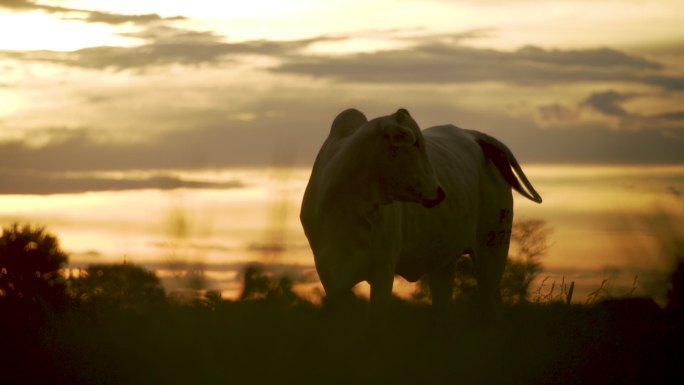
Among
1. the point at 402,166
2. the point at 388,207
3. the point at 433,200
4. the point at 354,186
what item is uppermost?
the point at 402,166

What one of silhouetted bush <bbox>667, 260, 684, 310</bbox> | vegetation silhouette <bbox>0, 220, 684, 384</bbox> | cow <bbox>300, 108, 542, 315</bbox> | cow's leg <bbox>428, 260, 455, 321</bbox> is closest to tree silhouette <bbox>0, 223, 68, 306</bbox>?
vegetation silhouette <bbox>0, 220, 684, 384</bbox>

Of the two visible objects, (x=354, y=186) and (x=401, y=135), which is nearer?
(x=401, y=135)

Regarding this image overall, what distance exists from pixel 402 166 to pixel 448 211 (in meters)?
2.42

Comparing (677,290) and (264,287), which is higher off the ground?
(264,287)

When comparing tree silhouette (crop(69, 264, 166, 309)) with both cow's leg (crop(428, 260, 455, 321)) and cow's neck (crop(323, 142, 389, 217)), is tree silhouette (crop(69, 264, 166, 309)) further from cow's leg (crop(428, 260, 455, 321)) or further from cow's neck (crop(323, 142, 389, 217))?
cow's leg (crop(428, 260, 455, 321))

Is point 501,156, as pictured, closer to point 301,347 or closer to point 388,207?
point 388,207

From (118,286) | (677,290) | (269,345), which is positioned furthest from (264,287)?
(677,290)

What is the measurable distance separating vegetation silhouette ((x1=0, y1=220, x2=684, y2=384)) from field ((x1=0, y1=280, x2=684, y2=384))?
0.04 ft

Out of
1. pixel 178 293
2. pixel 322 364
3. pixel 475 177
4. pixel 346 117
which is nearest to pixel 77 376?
pixel 322 364

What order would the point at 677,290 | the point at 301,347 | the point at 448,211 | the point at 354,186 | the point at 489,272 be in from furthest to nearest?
the point at 489,272 → the point at 448,211 → the point at 677,290 → the point at 354,186 → the point at 301,347

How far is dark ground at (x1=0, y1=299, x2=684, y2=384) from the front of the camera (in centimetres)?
920

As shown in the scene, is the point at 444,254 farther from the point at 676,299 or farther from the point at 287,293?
the point at 287,293

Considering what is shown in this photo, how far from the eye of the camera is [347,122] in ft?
42.8

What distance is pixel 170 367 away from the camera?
920cm
